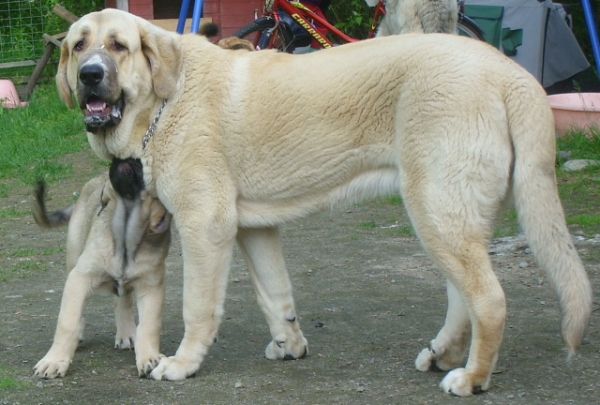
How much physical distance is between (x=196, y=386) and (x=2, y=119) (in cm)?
911

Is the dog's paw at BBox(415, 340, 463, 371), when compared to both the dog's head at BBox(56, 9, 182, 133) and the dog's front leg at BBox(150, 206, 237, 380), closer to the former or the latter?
the dog's front leg at BBox(150, 206, 237, 380)

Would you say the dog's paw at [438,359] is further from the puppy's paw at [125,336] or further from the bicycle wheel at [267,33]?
the bicycle wheel at [267,33]

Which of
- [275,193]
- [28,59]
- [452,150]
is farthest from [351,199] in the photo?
[28,59]

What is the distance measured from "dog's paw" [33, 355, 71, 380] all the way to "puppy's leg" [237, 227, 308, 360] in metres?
1.04

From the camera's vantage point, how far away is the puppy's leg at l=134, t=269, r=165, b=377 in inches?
183

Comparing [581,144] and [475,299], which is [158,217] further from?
[581,144]

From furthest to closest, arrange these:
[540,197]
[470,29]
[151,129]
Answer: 1. [470,29]
2. [151,129]
3. [540,197]

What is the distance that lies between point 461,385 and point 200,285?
52.4 inches

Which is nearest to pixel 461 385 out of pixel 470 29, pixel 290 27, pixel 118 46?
pixel 118 46

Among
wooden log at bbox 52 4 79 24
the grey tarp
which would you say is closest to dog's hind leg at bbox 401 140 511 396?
the grey tarp

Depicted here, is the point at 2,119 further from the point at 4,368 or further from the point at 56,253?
the point at 4,368

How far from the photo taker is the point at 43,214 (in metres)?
5.56

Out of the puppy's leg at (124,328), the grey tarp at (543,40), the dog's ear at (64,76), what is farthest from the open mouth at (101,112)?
the grey tarp at (543,40)

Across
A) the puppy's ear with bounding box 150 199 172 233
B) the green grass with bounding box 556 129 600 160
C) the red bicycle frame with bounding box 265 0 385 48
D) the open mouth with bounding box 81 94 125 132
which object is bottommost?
the green grass with bounding box 556 129 600 160
